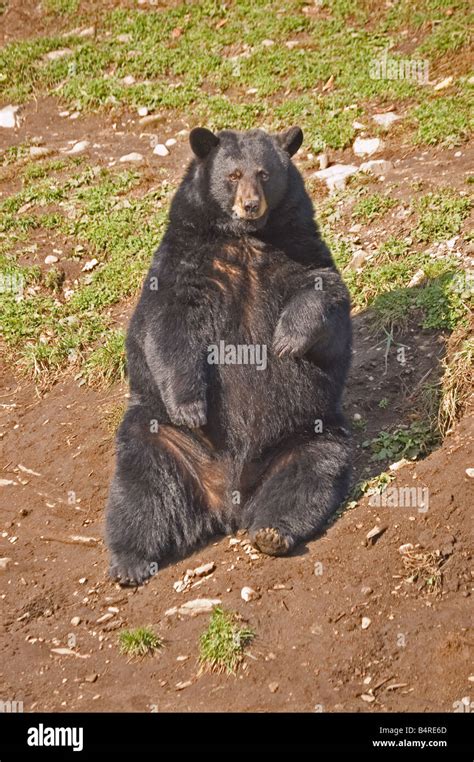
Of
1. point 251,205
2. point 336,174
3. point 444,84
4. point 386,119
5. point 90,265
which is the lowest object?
point 90,265

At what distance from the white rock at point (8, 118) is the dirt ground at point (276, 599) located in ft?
18.2

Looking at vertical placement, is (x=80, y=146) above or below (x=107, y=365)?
above

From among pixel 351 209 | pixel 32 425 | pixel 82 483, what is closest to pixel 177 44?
pixel 351 209

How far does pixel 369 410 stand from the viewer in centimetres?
738

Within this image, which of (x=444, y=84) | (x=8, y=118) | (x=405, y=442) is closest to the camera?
(x=405, y=442)

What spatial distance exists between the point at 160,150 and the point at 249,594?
644 centimetres

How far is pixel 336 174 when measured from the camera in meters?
9.78

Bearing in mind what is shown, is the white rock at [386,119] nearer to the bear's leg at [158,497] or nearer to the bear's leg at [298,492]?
the bear's leg at [298,492]

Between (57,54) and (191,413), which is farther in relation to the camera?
(57,54)

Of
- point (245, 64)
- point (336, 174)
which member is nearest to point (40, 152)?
point (245, 64)

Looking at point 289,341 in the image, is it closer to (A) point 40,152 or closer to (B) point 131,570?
(B) point 131,570

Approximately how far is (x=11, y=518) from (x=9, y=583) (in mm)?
859

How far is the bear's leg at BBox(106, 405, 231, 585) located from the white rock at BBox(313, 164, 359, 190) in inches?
161

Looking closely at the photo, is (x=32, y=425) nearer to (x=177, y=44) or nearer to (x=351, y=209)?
(x=351, y=209)
